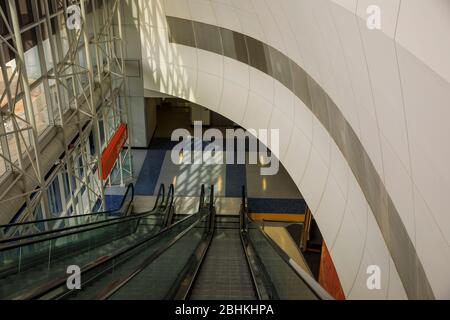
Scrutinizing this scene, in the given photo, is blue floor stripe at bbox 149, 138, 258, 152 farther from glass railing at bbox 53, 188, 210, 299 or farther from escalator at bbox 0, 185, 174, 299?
glass railing at bbox 53, 188, 210, 299

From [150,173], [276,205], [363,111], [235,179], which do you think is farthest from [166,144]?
[363,111]

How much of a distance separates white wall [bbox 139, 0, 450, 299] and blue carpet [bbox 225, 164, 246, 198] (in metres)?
4.02

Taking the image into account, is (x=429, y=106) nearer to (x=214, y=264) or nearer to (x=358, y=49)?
(x=358, y=49)

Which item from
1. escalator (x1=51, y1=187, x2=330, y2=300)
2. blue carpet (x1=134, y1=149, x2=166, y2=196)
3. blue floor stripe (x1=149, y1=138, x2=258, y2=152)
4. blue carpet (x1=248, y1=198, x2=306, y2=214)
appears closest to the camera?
escalator (x1=51, y1=187, x2=330, y2=300)

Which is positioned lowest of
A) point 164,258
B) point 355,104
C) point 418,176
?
point 164,258

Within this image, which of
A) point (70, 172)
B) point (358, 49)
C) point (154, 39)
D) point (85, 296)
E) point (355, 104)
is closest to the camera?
point (85, 296)

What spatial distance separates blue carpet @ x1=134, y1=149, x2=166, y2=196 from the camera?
53.5 feet

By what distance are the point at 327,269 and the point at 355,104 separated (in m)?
5.62

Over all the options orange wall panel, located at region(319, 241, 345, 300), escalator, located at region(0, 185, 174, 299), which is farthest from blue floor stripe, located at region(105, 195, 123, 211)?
orange wall panel, located at region(319, 241, 345, 300)

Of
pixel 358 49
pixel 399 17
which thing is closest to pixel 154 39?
pixel 358 49

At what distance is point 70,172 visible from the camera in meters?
11.1

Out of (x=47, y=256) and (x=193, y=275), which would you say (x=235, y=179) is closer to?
(x=193, y=275)

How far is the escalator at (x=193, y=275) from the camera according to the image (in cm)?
358

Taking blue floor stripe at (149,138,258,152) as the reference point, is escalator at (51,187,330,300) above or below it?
below
